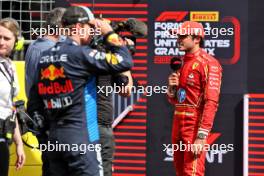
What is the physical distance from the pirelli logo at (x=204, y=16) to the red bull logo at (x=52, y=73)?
2770mm

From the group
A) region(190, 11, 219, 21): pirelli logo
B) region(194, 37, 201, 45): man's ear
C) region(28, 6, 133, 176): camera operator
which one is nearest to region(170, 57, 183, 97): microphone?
region(194, 37, 201, 45): man's ear

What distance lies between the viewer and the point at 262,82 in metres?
6.77

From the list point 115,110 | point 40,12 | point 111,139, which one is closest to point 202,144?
point 111,139

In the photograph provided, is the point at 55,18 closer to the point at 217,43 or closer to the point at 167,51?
the point at 167,51

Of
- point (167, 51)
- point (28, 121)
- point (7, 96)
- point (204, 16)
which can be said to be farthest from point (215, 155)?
point (7, 96)

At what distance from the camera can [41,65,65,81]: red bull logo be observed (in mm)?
4309

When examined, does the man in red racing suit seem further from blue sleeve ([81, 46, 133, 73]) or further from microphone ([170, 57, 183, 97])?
blue sleeve ([81, 46, 133, 73])

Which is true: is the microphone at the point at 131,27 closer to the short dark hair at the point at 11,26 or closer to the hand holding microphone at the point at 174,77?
the short dark hair at the point at 11,26

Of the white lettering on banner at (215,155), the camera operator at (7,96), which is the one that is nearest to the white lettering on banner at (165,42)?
the white lettering on banner at (215,155)

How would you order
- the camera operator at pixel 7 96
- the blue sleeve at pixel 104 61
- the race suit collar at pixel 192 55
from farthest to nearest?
the race suit collar at pixel 192 55 → the camera operator at pixel 7 96 → the blue sleeve at pixel 104 61

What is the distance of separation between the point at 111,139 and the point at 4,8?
9.23 ft

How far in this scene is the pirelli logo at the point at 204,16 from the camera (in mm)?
6824

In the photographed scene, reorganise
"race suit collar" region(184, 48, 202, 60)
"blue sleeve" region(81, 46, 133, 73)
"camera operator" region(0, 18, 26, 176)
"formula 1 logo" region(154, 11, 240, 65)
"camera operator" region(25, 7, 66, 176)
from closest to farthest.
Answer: "blue sleeve" region(81, 46, 133, 73) → "camera operator" region(0, 18, 26, 176) → "camera operator" region(25, 7, 66, 176) → "race suit collar" region(184, 48, 202, 60) → "formula 1 logo" region(154, 11, 240, 65)

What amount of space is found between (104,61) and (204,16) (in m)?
2.79
